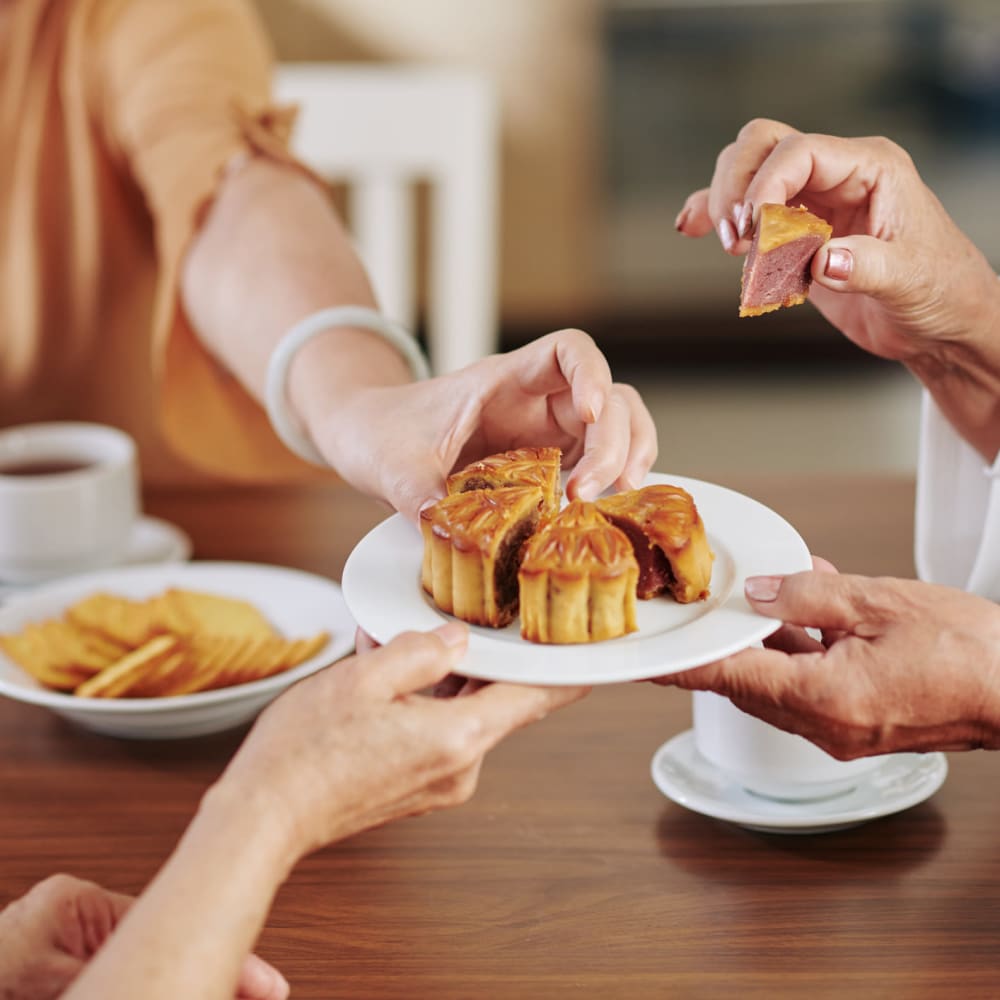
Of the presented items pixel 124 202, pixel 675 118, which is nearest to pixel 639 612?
pixel 124 202

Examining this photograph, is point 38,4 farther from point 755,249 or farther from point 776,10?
point 776,10

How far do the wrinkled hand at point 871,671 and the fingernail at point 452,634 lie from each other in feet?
0.60

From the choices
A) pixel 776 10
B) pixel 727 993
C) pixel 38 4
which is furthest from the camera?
pixel 776 10

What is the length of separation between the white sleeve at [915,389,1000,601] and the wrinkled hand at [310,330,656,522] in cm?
45

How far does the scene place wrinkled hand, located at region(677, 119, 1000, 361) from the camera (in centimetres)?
128

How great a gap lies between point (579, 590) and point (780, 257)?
393 mm

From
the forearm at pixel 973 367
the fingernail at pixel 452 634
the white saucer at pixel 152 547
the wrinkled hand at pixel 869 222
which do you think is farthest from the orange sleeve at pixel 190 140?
the fingernail at pixel 452 634

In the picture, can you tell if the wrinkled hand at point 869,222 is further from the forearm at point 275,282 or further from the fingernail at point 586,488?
the forearm at point 275,282

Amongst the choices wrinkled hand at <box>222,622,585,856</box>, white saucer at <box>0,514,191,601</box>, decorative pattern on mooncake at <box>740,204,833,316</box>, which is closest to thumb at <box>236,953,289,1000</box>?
wrinkled hand at <box>222,622,585,856</box>

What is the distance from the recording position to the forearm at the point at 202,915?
0.78 m

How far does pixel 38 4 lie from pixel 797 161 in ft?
4.60

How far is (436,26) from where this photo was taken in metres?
4.71

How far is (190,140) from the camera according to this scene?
2.00 metres

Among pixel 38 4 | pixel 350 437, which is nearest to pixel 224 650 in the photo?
pixel 350 437
